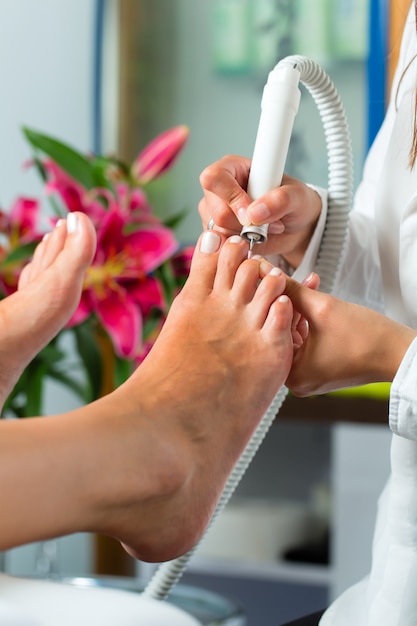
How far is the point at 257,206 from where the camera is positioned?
747 millimetres

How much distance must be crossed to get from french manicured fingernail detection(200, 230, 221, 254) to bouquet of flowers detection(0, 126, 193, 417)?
0.47 metres

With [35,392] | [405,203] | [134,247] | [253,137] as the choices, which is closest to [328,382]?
[405,203]

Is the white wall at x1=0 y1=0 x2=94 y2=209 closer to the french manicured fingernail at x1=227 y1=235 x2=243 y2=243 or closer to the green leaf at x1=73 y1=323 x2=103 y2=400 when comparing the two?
the green leaf at x1=73 y1=323 x2=103 y2=400

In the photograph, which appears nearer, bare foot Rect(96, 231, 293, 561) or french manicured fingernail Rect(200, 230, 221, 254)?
bare foot Rect(96, 231, 293, 561)

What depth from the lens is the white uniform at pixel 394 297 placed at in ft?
2.56

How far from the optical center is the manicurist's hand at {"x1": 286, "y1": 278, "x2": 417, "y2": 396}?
697mm

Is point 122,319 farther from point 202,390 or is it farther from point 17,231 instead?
point 202,390

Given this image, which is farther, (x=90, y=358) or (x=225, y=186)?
(x=90, y=358)

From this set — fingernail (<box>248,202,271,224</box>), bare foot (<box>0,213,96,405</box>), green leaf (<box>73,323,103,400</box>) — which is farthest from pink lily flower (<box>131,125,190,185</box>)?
fingernail (<box>248,202,271,224</box>)

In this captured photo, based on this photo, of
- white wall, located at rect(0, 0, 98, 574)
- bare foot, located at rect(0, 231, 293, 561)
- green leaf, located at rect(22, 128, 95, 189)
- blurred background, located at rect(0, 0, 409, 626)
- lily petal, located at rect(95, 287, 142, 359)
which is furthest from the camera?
white wall, located at rect(0, 0, 98, 574)

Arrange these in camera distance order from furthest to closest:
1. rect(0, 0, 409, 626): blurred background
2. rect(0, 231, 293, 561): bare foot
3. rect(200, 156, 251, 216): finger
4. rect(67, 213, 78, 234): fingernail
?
rect(0, 0, 409, 626): blurred background
rect(67, 213, 78, 234): fingernail
rect(200, 156, 251, 216): finger
rect(0, 231, 293, 561): bare foot

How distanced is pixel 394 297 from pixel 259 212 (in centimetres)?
22

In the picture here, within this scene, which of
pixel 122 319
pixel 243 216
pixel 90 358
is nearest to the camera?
pixel 243 216

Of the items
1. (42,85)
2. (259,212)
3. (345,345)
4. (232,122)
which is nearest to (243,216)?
(259,212)
